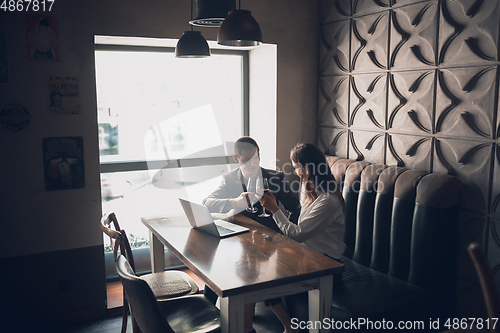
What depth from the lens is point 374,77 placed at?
3279 mm

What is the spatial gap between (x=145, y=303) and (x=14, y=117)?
1940 mm

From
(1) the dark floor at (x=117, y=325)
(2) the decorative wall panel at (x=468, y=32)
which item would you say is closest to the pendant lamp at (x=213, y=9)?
(2) the decorative wall panel at (x=468, y=32)

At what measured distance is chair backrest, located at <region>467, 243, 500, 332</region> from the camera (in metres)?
1.12

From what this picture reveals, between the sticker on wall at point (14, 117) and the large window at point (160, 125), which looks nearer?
the sticker on wall at point (14, 117)

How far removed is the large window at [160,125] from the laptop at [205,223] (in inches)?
55.5

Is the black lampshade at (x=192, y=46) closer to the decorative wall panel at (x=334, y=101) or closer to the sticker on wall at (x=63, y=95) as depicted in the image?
the sticker on wall at (x=63, y=95)

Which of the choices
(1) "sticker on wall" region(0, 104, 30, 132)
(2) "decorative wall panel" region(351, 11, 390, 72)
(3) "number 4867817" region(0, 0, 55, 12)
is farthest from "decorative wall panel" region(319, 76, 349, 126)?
(1) "sticker on wall" region(0, 104, 30, 132)

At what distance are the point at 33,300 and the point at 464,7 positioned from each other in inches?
142

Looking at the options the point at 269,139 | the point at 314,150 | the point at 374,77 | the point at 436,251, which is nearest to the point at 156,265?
the point at 314,150

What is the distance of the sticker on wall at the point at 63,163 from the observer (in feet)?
9.98

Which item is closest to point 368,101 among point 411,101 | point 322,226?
point 411,101

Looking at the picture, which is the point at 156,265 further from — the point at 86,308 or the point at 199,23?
the point at 199,23

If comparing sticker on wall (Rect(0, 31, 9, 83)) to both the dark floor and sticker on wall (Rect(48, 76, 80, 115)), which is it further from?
the dark floor

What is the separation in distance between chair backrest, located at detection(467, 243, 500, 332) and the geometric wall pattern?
152cm
